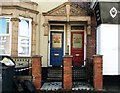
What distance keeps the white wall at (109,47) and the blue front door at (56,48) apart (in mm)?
3551

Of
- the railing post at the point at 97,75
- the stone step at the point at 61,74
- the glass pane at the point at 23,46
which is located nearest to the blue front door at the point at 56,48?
the stone step at the point at 61,74

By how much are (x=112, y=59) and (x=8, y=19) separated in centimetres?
547

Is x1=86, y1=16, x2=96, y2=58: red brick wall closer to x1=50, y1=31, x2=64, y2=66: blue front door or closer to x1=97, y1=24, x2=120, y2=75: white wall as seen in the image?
x1=50, y1=31, x2=64, y2=66: blue front door

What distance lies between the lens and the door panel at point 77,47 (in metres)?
15.2

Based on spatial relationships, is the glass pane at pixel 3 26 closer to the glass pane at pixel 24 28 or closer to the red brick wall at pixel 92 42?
the glass pane at pixel 24 28

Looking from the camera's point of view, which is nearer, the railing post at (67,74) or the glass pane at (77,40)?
the railing post at (67,74)

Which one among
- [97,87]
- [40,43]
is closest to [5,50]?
[40,43]

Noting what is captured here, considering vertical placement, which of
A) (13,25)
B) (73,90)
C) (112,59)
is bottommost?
(73,90)

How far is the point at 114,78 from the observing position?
11.9 m

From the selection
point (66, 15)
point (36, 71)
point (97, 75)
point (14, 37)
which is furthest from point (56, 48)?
point (97, 75)

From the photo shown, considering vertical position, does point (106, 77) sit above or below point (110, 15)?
below

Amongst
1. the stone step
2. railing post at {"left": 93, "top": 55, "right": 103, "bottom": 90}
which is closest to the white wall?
railing post at {"left": 93, "top": 55, "right": 103, "bottom": 90}

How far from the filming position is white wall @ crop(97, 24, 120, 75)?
12023 mm

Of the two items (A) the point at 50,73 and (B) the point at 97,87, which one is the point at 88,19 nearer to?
(A) the point at 50,73
